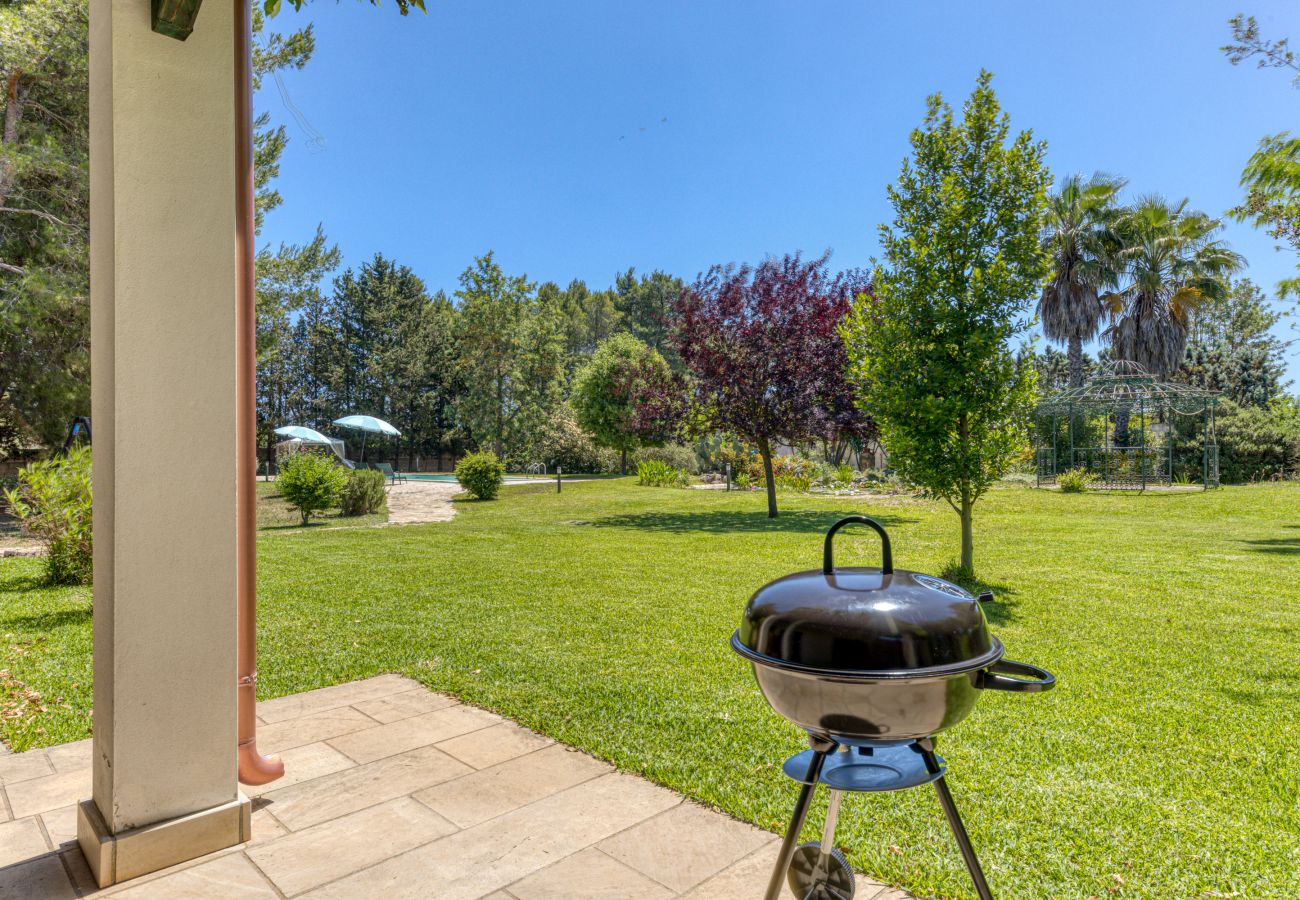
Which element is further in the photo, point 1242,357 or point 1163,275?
point 1242,357

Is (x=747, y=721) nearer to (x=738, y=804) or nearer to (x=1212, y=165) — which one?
(x=738, y=804)

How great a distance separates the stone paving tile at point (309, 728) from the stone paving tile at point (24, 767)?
2.29 feet

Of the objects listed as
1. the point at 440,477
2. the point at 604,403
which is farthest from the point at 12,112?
the point at 440,477

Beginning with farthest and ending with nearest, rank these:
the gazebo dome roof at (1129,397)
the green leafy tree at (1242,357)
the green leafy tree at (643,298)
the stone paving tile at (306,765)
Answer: the green leafy tree at (643,298), the green leafy tree at (1242,357), the gazebo dome roof at (1129,397), the stone paving tile at (306,765)

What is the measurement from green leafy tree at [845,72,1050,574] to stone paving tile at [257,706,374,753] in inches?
194

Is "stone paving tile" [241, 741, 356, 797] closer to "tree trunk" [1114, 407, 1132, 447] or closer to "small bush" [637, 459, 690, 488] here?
"small bush" [637, 459, 690, 488]

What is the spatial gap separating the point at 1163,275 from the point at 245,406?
2098cm

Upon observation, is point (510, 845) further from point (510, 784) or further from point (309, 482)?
point (309, 482)

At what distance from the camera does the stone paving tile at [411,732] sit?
275cm

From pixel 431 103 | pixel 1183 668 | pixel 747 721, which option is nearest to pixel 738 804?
pixel 747 721

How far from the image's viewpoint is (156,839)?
1.85m

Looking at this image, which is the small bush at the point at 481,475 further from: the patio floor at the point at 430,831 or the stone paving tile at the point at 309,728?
the patio floor at the point at 430,831

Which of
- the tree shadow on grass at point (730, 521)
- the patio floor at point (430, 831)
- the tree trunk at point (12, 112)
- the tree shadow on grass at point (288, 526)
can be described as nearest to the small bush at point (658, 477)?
the tree shadow on grass at point (730, 521)

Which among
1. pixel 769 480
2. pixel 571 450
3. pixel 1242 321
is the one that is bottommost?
pixel 769 480
